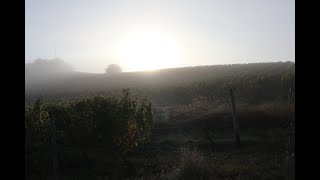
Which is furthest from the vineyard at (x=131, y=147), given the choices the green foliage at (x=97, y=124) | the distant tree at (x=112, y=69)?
the distant tree at (x=112, y=69)

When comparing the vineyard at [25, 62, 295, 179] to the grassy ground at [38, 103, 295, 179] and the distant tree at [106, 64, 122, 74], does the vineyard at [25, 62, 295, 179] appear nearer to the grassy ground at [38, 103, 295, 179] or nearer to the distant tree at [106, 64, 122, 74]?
the grassy ground at [38, 103, 295, 179]

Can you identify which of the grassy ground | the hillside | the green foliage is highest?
the hillside

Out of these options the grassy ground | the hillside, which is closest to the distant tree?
the hillside

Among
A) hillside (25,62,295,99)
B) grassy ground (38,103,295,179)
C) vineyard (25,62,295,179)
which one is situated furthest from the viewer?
hillside (25,62,295,99)

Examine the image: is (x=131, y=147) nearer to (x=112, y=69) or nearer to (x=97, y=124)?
(x=97, y=124)

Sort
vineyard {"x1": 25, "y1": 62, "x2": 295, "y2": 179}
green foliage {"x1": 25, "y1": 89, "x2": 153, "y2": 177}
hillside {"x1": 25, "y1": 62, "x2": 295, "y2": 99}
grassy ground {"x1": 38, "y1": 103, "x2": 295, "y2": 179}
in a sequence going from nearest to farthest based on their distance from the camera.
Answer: grassy ground {"x1": 38, "y1": 103, "x2": 295, "y2": 179} → vineyard {"x1": 25, "y1": 62, "x2": 295, "y2": 179} → green foliage {"x1": 25, "y1": 89, "x2": 153, "y2": 177} → hillside {"x1": 25, "y1": 62, "x2": 295, "y2": 99}

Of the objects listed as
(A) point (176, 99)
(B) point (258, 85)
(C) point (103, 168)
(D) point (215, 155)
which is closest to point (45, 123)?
(C) point (103, 168)

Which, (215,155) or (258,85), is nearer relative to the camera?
(215,155)

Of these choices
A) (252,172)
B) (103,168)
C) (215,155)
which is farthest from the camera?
(215,155)

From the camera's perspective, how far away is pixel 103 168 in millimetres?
14828

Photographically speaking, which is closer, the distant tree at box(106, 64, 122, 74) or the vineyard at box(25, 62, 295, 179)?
the vineyard at box(25, 62, 295, 179)
